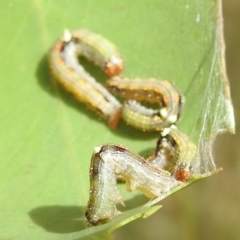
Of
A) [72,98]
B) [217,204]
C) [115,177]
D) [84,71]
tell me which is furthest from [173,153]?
[217,204]

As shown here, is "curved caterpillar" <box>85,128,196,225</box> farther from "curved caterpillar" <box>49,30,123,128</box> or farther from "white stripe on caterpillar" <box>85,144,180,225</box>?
"curved caterpillar" <box>49,30,123,128</box>

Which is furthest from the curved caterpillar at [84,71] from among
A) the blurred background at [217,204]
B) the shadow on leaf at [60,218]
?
the blurred background at [217,204]

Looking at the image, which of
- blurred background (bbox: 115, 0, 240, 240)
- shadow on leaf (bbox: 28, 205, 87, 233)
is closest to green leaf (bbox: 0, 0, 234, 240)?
shadow on leaf (bbox: 28, 205, 87, 233)

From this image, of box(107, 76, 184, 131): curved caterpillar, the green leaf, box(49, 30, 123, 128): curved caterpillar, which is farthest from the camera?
box(49, 30, 123, 128): curved caterpillar

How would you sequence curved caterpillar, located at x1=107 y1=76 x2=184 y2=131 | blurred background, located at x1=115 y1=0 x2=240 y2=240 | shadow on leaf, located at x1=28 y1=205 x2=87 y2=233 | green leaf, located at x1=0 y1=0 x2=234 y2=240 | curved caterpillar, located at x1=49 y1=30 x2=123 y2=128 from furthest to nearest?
blurred background, located at x1=115 y1=0 x2=240 y2=240 < curved caterpillar, located at x1=49 y1=30 x2=123 y2=128 < curved caterpillar, located at x1=107 y1=76 x2=184 y2=131 < green leaf, located at x1=0 y1=0 x2=234 y2=240 < shadow on leaf, located at x1=28 y1=205 x2=87 y2=233

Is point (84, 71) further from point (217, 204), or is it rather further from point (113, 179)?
point (217, 204)

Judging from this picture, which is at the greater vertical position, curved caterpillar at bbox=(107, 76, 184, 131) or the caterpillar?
curved caterpillar at bbox=(107, 76, 184, 131)

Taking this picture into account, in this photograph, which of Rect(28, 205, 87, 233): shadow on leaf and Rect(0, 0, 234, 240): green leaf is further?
Rect(0, 0, 234, 240): green leaf
